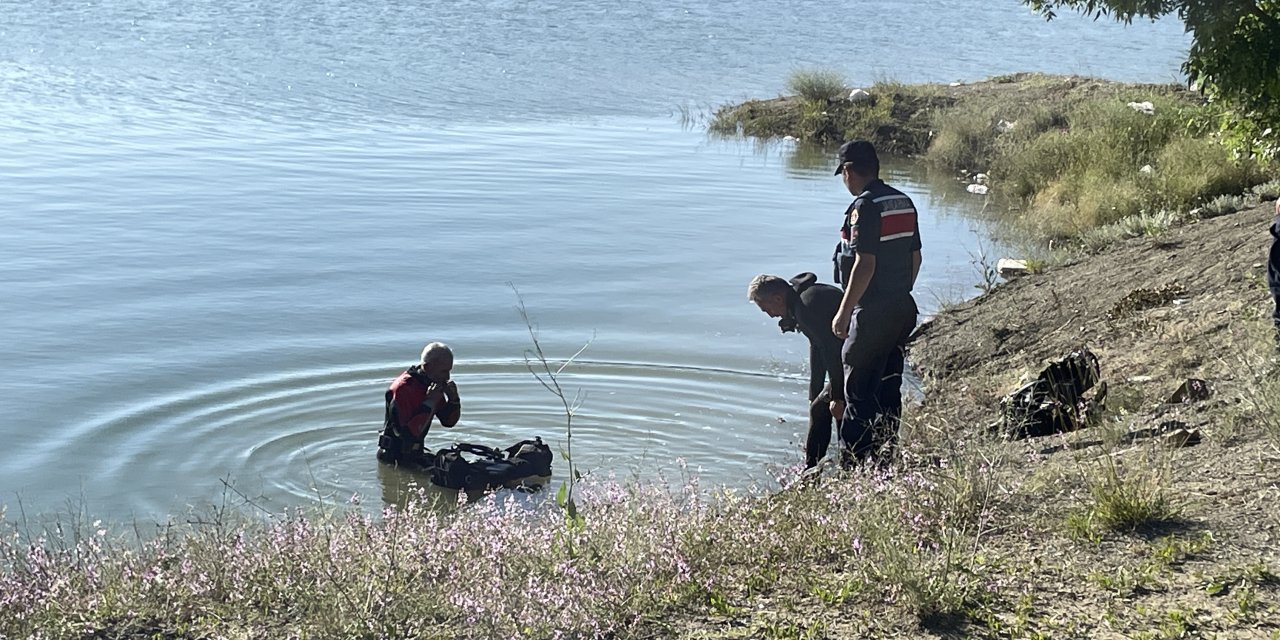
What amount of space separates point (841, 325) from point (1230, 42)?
11.8ft

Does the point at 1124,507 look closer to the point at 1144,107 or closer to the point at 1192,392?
the point at 1192,392

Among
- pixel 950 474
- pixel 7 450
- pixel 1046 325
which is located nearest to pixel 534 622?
pixel 950 474

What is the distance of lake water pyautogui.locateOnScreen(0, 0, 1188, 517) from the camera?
10992mm

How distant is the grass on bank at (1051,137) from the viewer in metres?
18.0

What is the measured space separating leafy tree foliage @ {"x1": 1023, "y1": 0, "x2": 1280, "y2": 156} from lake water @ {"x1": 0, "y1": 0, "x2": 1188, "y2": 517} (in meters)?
3.88

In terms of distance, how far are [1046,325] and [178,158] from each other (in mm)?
17310

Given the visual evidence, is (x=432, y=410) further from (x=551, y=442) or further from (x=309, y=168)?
(x=309, y=168)

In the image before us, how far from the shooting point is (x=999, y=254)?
722 inches

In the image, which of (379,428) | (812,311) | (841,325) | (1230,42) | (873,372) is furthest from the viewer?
(379,428)

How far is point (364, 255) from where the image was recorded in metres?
18.2

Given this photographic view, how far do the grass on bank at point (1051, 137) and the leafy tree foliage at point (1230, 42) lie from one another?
123 cm

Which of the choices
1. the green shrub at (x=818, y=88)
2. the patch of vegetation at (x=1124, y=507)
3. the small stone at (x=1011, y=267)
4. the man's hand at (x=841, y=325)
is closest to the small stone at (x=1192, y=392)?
the man's hand at (x=841, y=325)

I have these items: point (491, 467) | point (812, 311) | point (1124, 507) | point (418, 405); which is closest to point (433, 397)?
point (418, 405)

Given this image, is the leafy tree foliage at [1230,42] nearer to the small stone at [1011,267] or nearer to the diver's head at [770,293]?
the diver's head at [770,293]
